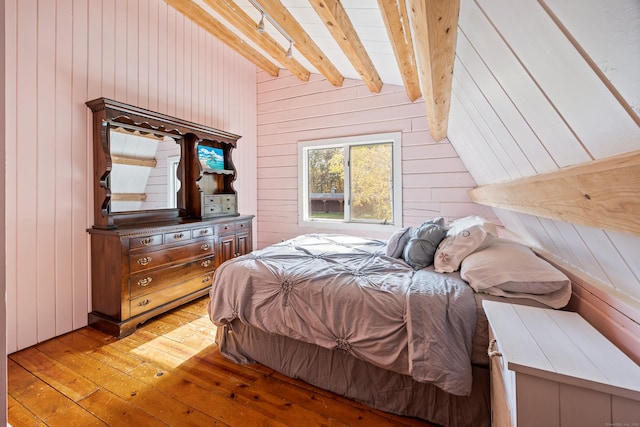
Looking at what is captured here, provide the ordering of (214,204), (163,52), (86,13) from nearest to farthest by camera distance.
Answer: (86,13)
(163,52)
(214,204)

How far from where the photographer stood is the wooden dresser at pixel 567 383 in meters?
0.71

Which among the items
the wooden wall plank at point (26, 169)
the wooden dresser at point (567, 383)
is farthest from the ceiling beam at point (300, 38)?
the wooden dresser at point (567, 383)

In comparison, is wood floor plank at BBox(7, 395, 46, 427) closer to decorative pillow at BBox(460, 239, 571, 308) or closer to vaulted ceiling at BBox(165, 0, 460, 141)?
decorative pillow at BBox(460, 239, 571, 308)

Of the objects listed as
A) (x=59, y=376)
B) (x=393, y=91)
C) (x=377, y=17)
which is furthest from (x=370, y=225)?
(x=59, y=376)

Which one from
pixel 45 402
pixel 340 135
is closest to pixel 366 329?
pixel 45 402

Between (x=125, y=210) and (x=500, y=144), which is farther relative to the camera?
(x=125, y=210)

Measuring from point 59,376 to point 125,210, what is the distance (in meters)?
1.34

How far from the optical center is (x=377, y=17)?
195 centimetres

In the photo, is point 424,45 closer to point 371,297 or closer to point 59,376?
point 371,297

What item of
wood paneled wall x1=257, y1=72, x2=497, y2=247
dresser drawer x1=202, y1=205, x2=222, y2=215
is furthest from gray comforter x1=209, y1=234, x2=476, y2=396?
wood paneled wall x1=257, y1=72, x2=497, y2=247

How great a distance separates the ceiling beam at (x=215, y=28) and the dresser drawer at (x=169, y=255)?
95.1 inches

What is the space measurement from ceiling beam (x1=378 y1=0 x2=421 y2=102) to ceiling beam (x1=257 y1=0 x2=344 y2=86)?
985 mm

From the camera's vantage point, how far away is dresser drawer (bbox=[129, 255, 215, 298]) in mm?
2260

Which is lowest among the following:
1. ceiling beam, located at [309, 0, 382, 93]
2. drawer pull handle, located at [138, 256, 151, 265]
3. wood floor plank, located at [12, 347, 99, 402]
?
wood floor plank, located at [12, 347, 99, 402]
